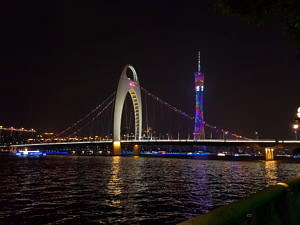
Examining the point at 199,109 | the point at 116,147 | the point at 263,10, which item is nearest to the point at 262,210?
the point at 263,10

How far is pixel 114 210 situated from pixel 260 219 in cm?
1049

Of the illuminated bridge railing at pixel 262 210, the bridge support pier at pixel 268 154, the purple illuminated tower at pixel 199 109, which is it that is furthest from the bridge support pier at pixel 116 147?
the illuminated bridge railing at pixel 262 210

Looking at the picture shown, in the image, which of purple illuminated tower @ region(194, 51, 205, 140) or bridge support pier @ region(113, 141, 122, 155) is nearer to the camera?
bridge support pier @ region(113, 141, 122, 155)

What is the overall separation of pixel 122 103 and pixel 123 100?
3.21 feet

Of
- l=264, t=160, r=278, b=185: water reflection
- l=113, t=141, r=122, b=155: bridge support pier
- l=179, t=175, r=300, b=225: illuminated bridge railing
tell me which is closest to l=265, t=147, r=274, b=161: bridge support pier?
l=113, t=141, r=122, b=155: bridge support pier

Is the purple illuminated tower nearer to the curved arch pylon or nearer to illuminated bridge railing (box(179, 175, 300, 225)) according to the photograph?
the curved arch pylon

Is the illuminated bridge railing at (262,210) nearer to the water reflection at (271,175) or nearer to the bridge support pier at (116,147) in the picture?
the water reflection at (271,175)

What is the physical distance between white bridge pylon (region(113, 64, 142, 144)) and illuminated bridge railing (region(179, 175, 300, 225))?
79.5 m

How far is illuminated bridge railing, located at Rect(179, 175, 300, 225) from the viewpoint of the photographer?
2.52m

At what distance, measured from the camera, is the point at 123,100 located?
86.8 meters

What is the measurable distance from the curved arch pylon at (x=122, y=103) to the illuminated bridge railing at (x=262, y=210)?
79.5m

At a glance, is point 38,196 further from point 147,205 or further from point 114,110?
point 114,110

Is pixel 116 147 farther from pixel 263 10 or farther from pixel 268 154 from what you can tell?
pixel 263 10

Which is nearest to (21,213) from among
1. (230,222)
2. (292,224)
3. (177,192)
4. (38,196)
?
(38,196)
